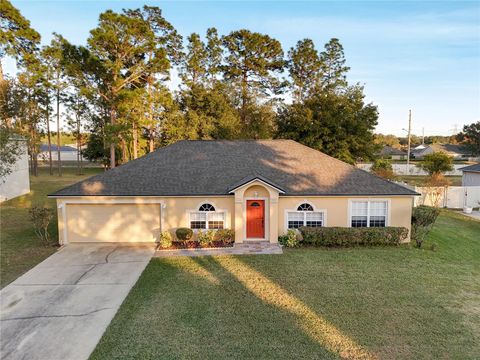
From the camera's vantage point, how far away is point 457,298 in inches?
408

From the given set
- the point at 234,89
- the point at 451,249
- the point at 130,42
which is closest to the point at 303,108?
the point at 234,89

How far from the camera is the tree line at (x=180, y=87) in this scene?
2995 centimetres

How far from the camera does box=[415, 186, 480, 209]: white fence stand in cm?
2591

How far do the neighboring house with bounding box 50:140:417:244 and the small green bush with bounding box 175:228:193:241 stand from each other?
55 cm

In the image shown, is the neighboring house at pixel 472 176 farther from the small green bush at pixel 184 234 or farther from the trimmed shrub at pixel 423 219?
the small green bush at pixel 184 234

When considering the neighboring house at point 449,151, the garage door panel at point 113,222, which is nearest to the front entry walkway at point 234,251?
the garage door panel at point 113,222

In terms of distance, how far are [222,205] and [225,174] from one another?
1936 mm

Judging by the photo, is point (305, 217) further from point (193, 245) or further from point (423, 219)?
point (423, 219)

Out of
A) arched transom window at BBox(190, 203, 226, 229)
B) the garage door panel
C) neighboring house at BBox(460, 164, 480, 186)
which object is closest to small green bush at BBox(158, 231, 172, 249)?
the garage door panel

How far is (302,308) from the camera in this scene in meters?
9.52

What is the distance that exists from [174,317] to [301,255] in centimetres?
702

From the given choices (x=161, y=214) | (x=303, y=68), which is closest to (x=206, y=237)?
(x=161, y=214)

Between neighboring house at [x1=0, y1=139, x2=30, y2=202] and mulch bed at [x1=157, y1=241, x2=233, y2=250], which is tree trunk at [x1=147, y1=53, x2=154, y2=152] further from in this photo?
mulch bed at [x1=157, y1=241, x2=233, y2=250]

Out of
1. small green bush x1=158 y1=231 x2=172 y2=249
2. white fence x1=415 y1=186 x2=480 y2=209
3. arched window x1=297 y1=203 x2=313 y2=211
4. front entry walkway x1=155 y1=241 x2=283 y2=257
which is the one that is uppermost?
arched window x1=297 y1=203 x2=313 y2=211
